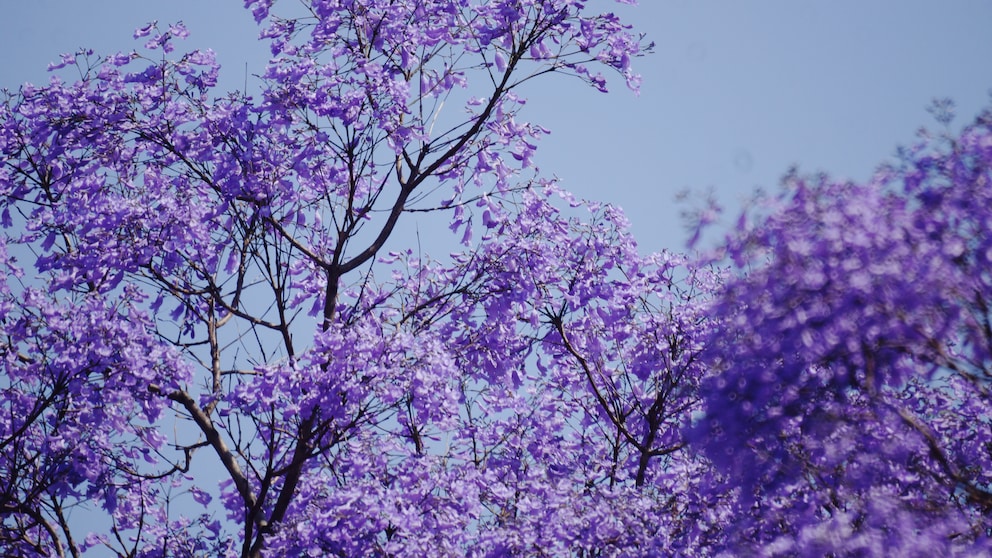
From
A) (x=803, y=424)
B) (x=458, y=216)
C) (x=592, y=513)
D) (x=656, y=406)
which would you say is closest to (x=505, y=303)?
(x=458, y=216)

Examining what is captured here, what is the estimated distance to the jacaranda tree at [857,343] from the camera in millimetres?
6176

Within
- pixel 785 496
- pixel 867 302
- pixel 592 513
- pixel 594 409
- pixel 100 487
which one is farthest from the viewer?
pixel 594 409

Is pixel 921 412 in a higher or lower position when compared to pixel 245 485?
lower

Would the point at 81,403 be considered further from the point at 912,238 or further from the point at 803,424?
the point at 912,238

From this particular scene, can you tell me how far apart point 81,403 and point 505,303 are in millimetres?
5176

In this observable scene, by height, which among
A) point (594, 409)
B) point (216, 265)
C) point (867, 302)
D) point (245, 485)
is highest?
point (216, 265)

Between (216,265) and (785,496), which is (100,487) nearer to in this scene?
(216,265)

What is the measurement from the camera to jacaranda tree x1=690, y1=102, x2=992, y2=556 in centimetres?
618

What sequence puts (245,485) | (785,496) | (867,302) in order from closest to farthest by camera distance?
(867,302), (785,496), (245,485)

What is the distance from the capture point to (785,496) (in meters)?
7.62

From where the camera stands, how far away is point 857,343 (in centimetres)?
622

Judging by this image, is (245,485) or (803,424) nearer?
(803,424)

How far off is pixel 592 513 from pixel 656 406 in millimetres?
2556

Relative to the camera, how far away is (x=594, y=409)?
12.8 metres
